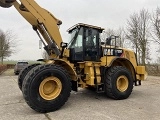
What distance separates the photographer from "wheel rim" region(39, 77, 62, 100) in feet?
19.1

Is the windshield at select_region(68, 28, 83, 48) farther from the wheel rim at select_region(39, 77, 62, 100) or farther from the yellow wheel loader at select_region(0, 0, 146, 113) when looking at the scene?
the wheel rim at select_region(39, 77, 62, 100)

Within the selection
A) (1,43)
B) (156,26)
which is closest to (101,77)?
(156,26)

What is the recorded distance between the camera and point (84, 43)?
735cm

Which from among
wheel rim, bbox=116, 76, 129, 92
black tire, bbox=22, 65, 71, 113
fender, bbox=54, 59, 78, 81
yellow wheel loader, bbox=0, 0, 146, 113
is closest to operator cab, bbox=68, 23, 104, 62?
yellow wheel loader, bbox=0, 0, 146, 113

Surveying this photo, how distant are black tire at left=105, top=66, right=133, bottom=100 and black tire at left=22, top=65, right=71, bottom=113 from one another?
1.77m

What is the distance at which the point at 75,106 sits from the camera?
6.36 meters

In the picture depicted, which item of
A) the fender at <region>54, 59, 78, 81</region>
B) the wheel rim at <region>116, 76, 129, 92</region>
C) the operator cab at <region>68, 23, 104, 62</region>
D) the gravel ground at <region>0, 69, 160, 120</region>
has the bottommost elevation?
the gravel ground at <region>0, 69, 160, 120</region>

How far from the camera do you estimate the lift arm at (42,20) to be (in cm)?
645

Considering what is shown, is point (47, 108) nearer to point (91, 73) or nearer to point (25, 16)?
point (91, 73)

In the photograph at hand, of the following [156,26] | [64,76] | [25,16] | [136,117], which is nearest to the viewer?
[136,117]

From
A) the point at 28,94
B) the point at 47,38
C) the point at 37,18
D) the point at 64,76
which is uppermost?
the point at 37,18

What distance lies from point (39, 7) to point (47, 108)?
10.7 ft

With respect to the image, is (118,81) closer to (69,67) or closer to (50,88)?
(69,67)

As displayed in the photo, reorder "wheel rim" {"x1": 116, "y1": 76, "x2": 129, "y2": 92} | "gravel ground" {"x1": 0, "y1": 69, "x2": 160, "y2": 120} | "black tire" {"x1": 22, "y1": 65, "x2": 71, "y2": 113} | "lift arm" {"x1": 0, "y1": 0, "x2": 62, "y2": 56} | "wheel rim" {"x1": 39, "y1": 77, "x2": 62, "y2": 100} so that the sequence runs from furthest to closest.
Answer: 1. "wheel rim" {"x1": 116, "y1": 76, "x2": 129, "y2": 92}
2. "lift arm" {"x1": 0, "y1": 0, "x2": 62, "y2": 56}
3. "wheel rim" {"x1": 39, "y1": 77, "x2": 62, "y2": 100}
4. "black tire" {"x1": 22, "y1": 65, "x2": 71, "y2": 113}
5. "gravel ground" {"x1": 0, "y1": 69, "x2": 160, "y2": 120}
